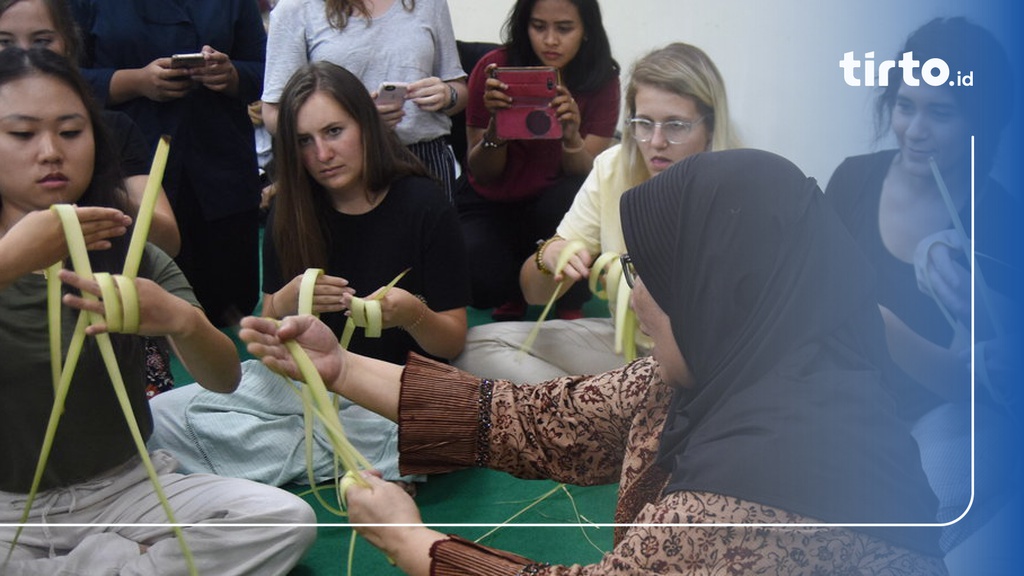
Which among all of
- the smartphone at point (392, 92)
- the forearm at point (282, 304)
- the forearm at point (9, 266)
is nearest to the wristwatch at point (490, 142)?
the smartphone at point (392, 92)

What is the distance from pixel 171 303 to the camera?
111 centimetres

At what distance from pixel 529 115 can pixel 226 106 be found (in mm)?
390

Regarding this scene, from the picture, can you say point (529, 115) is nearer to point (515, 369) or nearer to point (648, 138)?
point (648, 138)

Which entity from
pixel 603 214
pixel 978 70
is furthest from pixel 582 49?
pixel 978 70

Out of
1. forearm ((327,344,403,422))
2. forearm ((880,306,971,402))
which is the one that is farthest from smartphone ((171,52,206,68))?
forearm ((880,306,971,402))

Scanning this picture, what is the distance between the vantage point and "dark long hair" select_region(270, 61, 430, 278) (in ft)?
4.28

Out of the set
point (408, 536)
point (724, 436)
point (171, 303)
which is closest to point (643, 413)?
point (724, 436)

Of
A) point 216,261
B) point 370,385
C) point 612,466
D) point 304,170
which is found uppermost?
point 304,170

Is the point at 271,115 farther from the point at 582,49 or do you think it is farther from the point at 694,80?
the point at 694,80

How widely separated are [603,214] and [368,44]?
15.4 inches

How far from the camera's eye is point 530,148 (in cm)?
145

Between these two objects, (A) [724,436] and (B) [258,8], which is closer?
(A) [724,436]

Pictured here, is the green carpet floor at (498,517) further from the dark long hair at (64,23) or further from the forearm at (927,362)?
the dark long hair at (64,23)

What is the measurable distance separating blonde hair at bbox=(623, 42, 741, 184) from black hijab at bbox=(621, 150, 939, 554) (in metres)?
0.33
